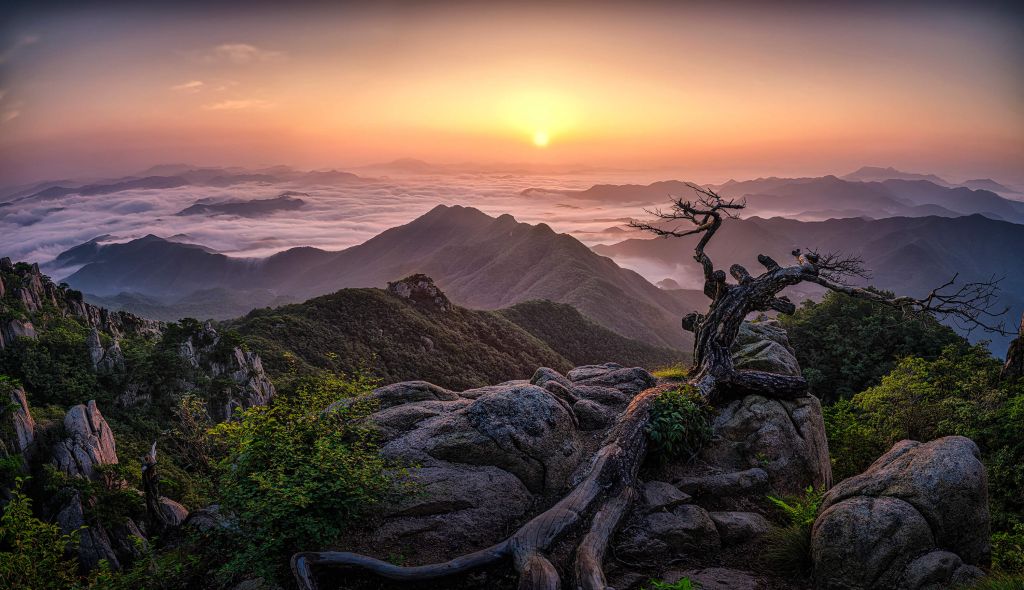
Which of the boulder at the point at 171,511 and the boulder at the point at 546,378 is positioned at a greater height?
the boulder at the point at 546,378

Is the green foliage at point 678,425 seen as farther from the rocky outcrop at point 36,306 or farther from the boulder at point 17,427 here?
the rocky outcrop at point 36,306

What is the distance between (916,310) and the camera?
15562 mm

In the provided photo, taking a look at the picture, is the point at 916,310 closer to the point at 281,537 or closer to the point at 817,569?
the point at 817,569

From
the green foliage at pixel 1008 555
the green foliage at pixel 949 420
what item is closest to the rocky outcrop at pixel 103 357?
the green foliage at pixel 949 420

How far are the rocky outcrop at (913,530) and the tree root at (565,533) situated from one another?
380 centimetres

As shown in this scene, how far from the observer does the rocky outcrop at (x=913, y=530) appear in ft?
27.7

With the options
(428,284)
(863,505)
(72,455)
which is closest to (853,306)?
(863,505)

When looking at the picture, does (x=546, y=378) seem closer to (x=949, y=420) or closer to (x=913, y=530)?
(x=913, y=530)

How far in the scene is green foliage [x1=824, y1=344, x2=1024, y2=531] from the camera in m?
14.1

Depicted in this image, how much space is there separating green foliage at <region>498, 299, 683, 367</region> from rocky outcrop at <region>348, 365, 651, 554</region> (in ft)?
229

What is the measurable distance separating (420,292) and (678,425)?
65658 millimetres

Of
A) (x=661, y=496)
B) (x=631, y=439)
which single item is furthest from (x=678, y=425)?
(x=661, y=496)

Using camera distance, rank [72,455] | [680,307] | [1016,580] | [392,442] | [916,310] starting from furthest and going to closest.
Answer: [680,307], [72,455], [916,310], [392,442], [1016,580]

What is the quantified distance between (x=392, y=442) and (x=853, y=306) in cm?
3120
